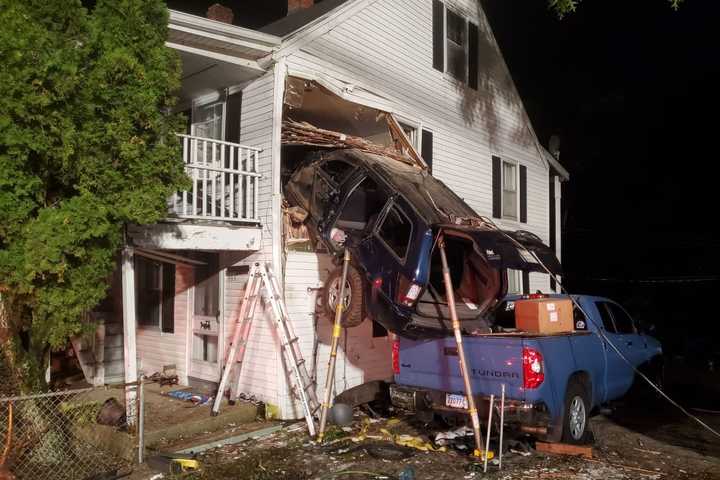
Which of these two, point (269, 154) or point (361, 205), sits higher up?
point (269, 154)

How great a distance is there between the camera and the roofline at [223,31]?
7.51 metres

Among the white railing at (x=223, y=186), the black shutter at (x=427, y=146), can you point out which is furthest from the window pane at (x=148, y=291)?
the black shutter at (x=427, y=146)

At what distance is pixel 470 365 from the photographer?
6.86 m

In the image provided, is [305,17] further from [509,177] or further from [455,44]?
[509,177]

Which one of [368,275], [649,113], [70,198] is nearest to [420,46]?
[368,275]

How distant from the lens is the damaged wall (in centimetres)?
1007

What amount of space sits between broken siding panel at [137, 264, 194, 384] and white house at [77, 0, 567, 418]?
0.03m

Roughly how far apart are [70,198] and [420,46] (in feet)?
26.3

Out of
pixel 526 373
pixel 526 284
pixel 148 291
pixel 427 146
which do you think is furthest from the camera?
pixel 526 284

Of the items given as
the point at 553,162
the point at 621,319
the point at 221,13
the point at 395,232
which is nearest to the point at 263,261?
the point at 395,232

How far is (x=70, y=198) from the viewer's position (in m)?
5.96

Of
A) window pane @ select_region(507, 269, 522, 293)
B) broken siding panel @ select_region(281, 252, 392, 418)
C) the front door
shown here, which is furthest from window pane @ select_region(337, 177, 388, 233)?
window pane @ select_region(507, 269, 522, 293)

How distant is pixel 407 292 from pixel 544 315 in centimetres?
177

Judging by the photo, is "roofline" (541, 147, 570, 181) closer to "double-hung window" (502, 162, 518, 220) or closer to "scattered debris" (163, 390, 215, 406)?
"double-hung window" (502, 162, 518, 220)
